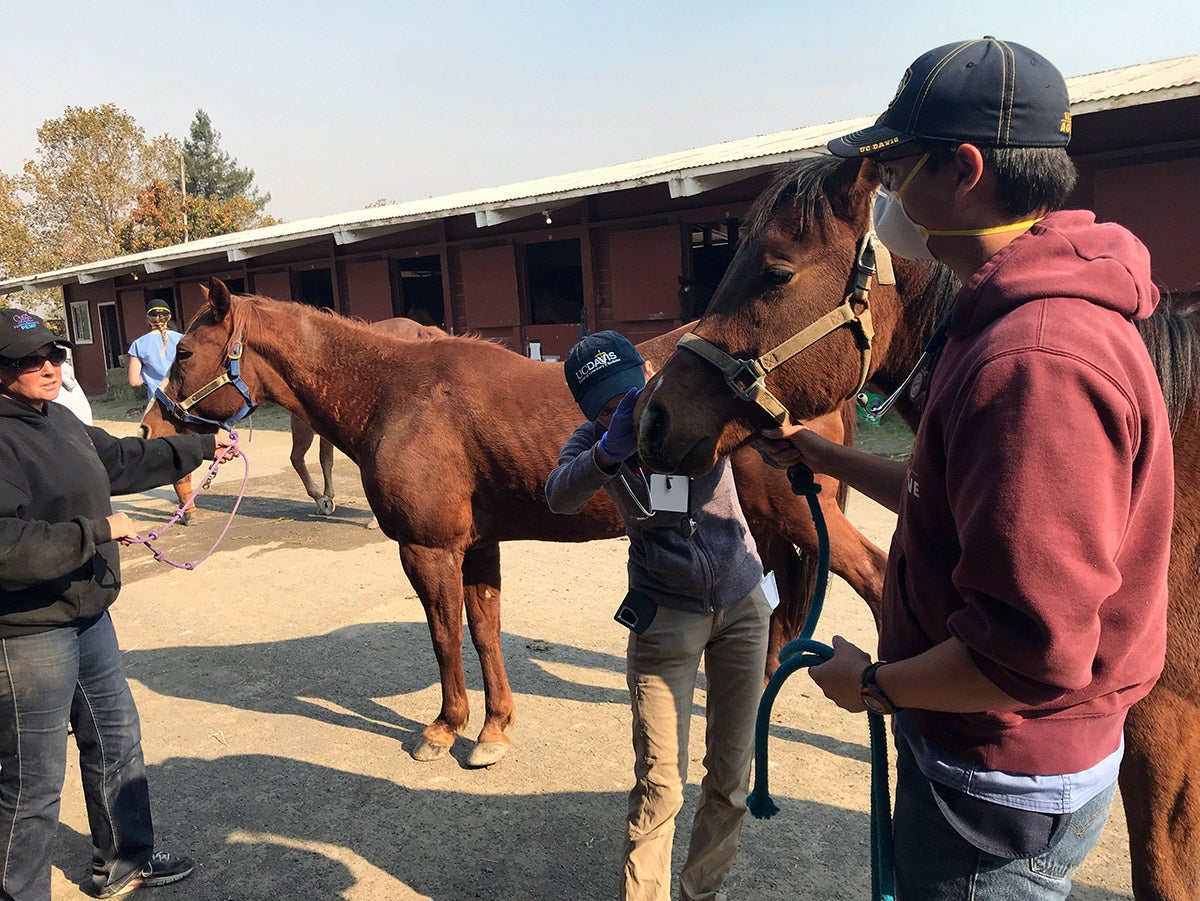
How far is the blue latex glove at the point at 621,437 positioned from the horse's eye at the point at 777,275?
443 mm

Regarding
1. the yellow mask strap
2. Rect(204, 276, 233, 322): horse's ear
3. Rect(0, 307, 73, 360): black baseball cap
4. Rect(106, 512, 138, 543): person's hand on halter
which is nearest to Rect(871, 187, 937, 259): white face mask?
the yellow mask strap

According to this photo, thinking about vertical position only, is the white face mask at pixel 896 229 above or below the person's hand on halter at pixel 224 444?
above

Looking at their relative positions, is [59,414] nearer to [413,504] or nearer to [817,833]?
[413,504]

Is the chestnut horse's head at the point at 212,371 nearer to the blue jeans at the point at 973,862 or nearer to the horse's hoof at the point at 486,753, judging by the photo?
the horse's hoof at the point at 486,753

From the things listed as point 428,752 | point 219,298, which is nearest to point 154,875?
point 428,752

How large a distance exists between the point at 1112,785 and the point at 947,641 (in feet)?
1.28

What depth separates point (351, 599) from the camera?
568 cm

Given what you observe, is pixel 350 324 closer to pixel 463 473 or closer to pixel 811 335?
pixel 463 473

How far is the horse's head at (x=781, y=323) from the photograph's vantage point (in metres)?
1.72

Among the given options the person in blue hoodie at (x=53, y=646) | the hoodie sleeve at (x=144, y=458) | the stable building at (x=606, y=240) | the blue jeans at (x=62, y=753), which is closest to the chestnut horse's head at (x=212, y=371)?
the hoodie sleeve at (x=144, y=458)

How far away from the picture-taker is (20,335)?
2.39m

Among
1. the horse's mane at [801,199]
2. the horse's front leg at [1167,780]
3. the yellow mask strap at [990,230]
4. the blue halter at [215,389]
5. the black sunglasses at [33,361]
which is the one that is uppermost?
the horse's mane at [801,199]

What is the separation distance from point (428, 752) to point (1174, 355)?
3202 mm

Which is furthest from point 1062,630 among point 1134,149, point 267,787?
point 1134,149
